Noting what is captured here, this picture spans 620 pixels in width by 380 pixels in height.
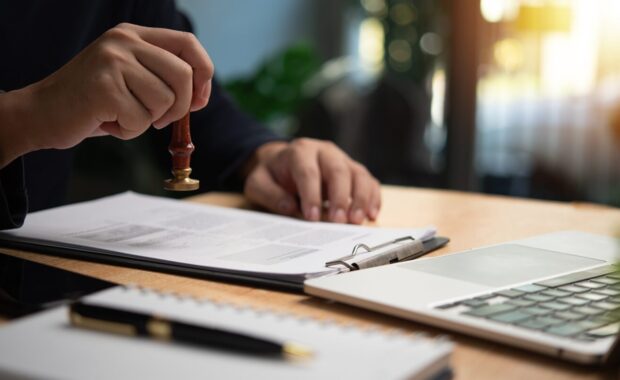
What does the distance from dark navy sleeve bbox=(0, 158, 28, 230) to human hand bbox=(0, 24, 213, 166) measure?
36 millimetres

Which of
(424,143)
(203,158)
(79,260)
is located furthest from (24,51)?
(424,143)

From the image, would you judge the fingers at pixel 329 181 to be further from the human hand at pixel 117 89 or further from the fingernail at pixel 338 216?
the human hand at pixel 117 89

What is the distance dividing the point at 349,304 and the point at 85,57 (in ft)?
1.10

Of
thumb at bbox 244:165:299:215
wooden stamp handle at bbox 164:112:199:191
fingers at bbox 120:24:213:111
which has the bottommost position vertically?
thumb at bbox 244:165:299:215

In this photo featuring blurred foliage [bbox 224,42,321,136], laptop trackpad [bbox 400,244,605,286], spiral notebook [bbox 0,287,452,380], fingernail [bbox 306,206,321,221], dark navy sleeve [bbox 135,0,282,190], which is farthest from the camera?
blurred foliage [bbox 224,42,321,136]

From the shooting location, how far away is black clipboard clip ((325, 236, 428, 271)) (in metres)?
0.77

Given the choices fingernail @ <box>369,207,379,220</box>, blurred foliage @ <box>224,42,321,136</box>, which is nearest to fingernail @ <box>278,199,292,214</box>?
fingernail @ <box>369,207,379,220</box>

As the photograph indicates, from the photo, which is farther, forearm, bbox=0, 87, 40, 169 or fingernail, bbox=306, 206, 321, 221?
fingernail, bbox=306, 206, 321, 221

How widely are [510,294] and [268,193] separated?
1.66ft

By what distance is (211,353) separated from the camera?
479 millimetres

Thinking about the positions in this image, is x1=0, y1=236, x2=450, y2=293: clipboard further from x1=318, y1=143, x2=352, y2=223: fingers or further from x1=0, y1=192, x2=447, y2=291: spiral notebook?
x1=318, y1=143, x2=352, y2=223: fingers

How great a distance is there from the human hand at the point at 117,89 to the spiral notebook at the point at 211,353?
29 centimetres

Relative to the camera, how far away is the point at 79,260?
32.4 inches

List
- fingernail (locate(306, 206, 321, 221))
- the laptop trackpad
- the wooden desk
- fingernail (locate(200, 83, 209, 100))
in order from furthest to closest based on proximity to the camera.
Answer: fingernail (locate(306, 206, 321, 221)), fingernail (locate(200, 83, 209, 100)), the laptop trackpad, the wooden desk
